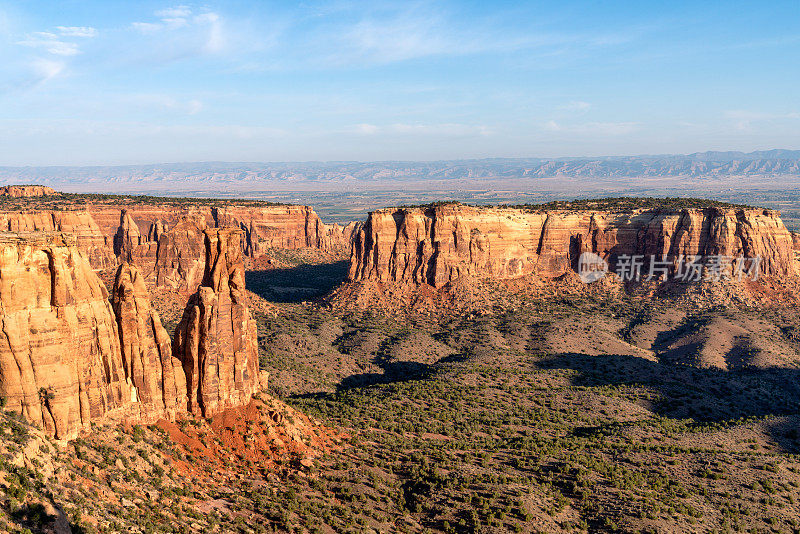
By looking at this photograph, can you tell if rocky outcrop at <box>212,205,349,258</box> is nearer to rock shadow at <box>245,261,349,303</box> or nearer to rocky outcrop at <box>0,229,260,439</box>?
rock shadow at <box>245,261,349,303</box>

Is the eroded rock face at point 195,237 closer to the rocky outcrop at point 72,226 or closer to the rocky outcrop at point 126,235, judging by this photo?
the rocky outcrop at point 126,235

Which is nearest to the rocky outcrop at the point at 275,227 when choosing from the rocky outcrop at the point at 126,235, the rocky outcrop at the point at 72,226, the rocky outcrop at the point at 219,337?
the rocky outcrop at the point at 126,235

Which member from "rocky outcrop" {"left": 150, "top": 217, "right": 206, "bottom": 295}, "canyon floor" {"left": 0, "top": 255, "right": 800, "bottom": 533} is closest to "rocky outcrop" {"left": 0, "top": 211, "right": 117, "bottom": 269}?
"rocky outcrop" {"left": 150, "top": 217, "right": 206, "bottom": 295}

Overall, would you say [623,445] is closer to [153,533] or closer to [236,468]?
[236,468]

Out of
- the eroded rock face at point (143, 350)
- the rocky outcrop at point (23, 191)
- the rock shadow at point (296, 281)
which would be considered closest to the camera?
the eroded rock face at point (143, 350)

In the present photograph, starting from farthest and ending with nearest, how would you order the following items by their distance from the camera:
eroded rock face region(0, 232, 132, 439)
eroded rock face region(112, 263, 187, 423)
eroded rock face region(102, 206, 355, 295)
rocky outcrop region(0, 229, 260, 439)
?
eroded rock face region(102, 206, 355, 295)
eroded rock face region(112, 263, 187, 423)
rocky outcrop region(0, 229, 260, 439)
eroded rock face region(0, 232, 132, 439)
